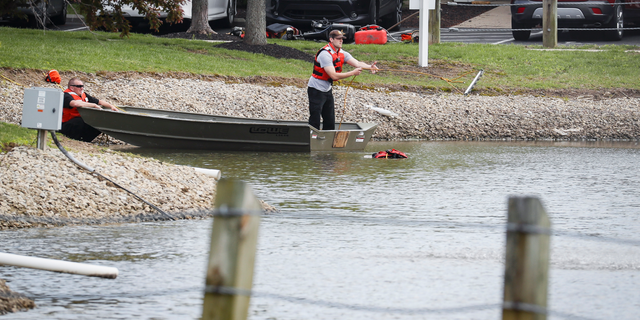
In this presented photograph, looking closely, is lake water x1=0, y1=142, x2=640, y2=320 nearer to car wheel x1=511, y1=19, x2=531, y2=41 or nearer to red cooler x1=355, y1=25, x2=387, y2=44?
red cooler x1=355, y1=25, x2=387, y2=44

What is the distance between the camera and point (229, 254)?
3.16 metres

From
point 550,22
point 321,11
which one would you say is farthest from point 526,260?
point 321,11

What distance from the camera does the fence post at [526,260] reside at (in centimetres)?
303

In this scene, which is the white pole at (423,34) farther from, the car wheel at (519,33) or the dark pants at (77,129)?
the dark pants at (77,129)

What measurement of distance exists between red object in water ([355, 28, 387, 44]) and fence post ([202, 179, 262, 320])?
21.7m

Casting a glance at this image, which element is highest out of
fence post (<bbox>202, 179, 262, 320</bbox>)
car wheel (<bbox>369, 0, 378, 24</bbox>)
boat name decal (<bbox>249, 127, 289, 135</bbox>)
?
car wheel (<bbox>369, 0, 378, 24</bbox>)

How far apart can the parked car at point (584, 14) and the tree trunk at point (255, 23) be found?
7910 millimetres

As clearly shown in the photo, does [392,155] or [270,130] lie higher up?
[270,130]

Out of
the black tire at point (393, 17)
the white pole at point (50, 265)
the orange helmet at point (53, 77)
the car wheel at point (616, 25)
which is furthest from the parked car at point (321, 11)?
the white pole at point (50, 265)

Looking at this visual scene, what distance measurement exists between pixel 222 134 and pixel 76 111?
2.44 m

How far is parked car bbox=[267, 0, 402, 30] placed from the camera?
25062 mm

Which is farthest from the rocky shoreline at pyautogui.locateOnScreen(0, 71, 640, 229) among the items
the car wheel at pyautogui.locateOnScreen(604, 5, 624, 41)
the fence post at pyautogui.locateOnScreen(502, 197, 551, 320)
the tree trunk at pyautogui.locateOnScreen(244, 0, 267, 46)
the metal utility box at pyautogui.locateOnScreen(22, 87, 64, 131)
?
the fence post at pyautogui.locateOnScreen(502, 197, 551, 320)

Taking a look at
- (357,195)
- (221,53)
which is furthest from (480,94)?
(357,195)

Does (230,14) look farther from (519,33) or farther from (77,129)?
(77,129)
